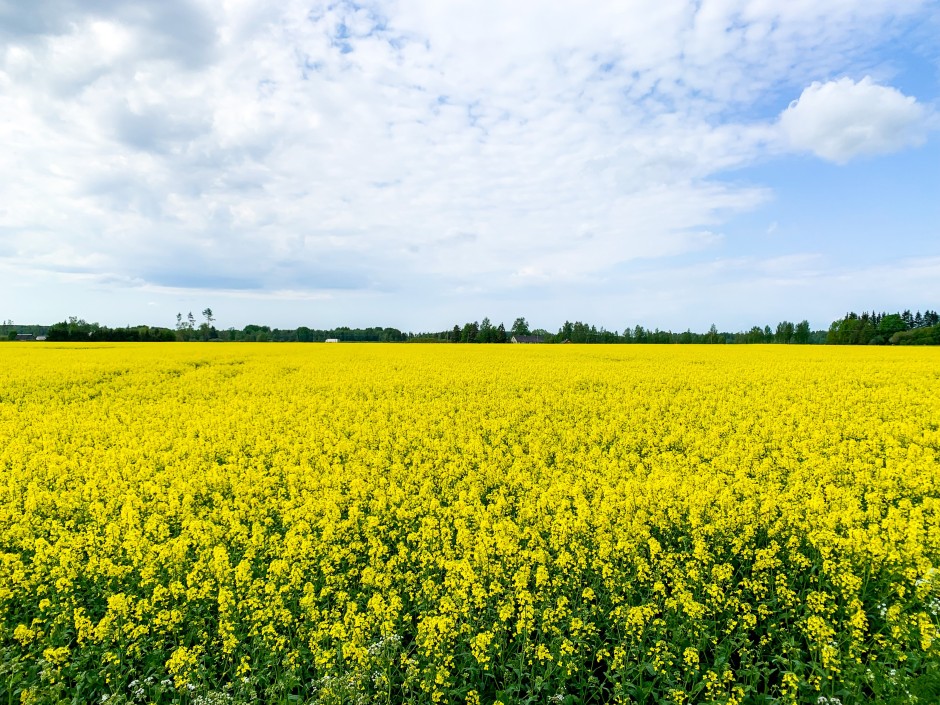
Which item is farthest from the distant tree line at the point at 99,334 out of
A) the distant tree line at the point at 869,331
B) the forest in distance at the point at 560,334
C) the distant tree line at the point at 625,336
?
the distant tree line at the point at 869,331

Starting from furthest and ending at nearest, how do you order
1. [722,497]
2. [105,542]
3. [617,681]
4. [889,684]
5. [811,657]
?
1. [722,497]
2. [105,542]
3. [811,657]
4. [617,681]
5. [889,684]

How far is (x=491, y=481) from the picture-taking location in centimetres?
796

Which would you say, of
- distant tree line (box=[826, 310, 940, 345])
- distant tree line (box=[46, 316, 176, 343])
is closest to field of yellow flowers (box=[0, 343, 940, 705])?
distant tree line (box=[46, 316, 176, 343])

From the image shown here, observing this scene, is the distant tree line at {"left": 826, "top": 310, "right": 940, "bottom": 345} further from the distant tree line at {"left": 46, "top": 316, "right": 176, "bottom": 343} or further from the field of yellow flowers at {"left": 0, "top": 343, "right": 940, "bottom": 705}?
the distant tree line at {"left": 46, "top": 316, "right": 176, "bottom": 343}

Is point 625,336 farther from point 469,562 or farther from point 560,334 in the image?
point 469,562

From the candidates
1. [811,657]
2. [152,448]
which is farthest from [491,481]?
[152,448]

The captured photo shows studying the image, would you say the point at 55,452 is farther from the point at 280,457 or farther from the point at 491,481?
the point at 491,481

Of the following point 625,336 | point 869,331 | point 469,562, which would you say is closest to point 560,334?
point 625,336

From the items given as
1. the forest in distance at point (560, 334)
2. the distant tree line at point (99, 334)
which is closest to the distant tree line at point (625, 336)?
the forest in distance at point (560, 334)

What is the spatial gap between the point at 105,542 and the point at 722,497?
805 cm

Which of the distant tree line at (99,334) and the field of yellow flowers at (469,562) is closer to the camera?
the field of yellow flowers at (469,562)

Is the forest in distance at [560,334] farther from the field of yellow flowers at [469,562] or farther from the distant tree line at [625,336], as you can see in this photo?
the field of yellow flowers at [469,562]

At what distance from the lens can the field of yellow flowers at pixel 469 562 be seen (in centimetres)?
403

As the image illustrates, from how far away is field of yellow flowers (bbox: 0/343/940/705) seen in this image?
13.2 feet
